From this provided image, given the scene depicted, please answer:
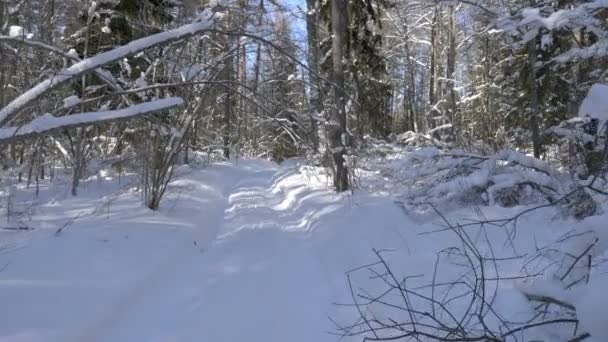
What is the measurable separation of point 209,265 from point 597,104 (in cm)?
449

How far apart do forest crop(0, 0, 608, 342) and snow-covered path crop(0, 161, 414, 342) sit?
1.0 inches

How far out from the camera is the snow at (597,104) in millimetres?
2139

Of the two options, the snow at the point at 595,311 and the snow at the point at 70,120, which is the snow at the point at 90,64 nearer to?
the snow at the point at 70,120

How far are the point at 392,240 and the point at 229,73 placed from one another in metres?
4.06

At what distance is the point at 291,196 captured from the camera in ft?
35.6

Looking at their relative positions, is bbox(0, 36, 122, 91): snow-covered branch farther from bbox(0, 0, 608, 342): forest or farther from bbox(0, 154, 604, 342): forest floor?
bbox(0, 154, 604, 342): forest floor

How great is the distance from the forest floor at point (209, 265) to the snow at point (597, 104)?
52.0 inches

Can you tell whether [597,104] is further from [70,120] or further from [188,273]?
[188,273]

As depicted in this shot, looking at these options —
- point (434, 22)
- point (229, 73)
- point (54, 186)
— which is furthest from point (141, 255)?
point (434, 22)

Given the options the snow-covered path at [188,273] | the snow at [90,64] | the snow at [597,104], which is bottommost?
the snow-covered path at [188,273]

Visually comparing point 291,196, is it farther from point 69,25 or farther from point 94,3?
point 69,25

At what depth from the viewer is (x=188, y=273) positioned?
5.38m

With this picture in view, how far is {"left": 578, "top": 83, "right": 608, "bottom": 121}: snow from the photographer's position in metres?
2.14

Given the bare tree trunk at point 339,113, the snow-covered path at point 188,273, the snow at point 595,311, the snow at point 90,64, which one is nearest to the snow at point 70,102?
the snow at point 90,64
